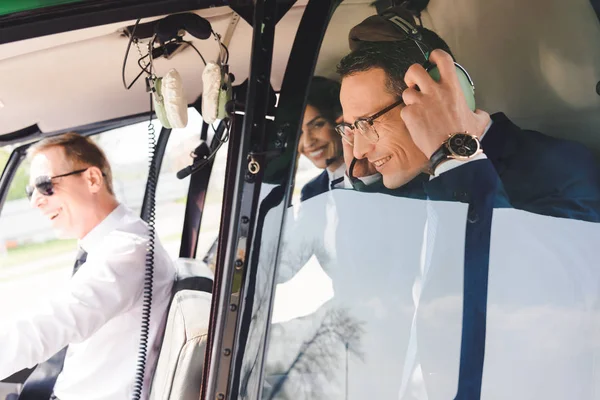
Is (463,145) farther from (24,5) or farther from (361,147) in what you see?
(24,5)

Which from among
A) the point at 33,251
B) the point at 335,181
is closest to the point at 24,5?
the point at 335,181

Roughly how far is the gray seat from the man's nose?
94 cm

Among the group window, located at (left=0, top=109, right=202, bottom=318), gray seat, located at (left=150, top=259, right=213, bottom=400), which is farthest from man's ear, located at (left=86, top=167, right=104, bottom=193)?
gray seat, located at (left=150, top=259, right=213, bottom=400)

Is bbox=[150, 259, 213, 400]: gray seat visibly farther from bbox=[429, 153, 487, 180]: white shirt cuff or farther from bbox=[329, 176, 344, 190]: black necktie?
bbox=[429, 153, 487, 180]: white shirt cuff

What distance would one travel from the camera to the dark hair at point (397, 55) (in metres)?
1.57

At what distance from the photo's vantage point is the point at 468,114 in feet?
4.97

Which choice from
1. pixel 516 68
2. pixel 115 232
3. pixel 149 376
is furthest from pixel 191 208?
pixel 516 68

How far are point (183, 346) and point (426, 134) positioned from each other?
124cm

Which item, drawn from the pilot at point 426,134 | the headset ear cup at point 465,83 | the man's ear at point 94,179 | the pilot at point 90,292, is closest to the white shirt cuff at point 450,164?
the pilot at point 426,134

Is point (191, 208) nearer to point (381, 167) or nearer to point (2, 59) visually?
point (2, 59)

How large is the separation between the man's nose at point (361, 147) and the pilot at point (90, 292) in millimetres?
1273

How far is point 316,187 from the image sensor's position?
1.68m

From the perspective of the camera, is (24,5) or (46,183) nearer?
(24,5)

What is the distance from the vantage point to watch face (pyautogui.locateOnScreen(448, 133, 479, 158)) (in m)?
1.50
